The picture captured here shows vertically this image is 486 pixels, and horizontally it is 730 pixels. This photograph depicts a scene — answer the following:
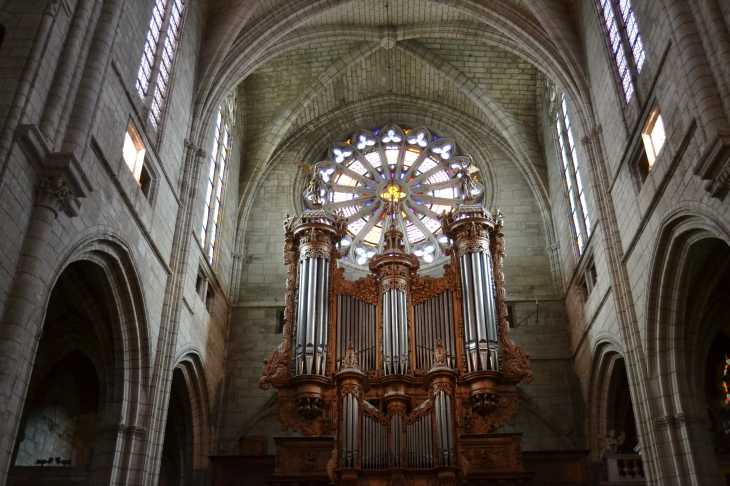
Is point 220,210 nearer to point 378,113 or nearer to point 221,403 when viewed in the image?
point 221,403

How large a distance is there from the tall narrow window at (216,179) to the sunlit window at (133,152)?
360 centimetres

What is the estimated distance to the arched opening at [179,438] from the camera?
50.1ft

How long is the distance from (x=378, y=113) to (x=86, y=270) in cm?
1168

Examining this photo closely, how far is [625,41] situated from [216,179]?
926cm

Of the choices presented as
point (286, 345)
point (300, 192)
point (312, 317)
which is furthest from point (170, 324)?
point (300, 192)

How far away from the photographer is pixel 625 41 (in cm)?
1304

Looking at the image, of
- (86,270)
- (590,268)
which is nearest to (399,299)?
(590,268)

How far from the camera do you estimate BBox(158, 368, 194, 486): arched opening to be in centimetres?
1528

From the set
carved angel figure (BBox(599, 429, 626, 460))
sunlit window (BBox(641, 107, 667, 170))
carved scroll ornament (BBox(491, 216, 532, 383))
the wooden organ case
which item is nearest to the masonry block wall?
sunlit window (BBox(641, 107, 667, 170))

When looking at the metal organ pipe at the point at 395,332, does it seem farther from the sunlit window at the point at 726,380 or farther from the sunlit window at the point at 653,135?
the sunlit window at the point at 726,380

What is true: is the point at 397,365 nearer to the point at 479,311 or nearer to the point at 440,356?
the point at 440,356

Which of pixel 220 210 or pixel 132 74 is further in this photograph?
pixel 220 210

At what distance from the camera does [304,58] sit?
64.5 ft

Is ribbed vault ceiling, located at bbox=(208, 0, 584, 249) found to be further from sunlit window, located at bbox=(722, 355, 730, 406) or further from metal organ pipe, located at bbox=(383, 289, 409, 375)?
sunlit window, located at bbox=(722, 355, 730, 406)
